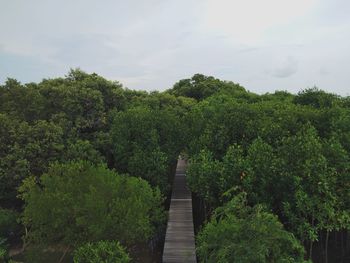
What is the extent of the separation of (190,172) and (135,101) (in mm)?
14284

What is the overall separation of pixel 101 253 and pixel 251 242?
220 inches

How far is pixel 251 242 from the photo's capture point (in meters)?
9.78

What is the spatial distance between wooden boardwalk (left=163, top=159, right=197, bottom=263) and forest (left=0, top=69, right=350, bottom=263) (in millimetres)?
812

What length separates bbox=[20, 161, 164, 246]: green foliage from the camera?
13.4m

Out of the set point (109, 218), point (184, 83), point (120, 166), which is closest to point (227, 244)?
point (109, 218)

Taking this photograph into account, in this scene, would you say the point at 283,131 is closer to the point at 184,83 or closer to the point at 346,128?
the point at 346,128

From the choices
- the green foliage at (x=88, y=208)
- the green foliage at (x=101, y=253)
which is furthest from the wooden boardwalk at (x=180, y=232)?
the green foliage at (x=101, y=253)

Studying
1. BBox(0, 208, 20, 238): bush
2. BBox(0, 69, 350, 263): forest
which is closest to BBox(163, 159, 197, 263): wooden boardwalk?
BBox(0, 69, 350, 263): forest

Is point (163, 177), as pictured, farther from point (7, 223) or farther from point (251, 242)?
point (251, 242)

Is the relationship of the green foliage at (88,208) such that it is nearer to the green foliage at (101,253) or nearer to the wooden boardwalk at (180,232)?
the green foliage at (101,253)

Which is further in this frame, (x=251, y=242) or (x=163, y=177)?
(x=163, y=177)

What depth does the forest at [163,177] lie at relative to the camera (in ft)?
41.5

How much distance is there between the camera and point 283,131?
15992mm

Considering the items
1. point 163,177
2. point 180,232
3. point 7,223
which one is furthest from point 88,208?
point 7,223
